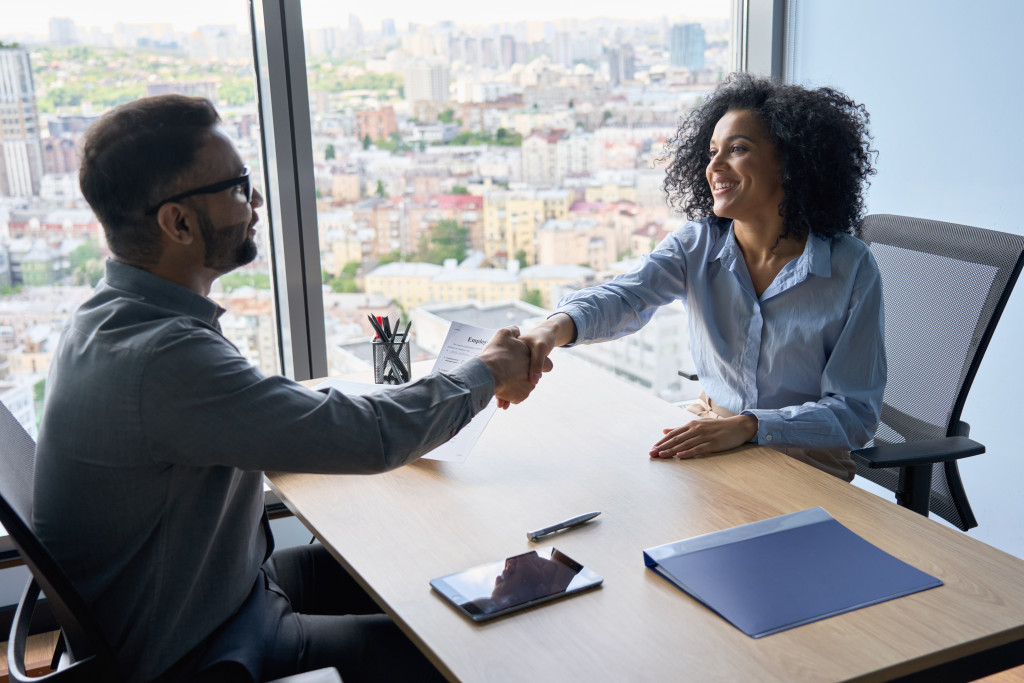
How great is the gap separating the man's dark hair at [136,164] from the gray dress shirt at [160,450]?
0.19 feet

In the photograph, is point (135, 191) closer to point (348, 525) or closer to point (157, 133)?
point (157, 133)

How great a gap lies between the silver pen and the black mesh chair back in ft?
2.02

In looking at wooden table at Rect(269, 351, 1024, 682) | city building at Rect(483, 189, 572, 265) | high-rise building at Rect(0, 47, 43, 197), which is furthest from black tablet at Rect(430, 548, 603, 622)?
high-rise building at Rect(0, 47, 43, 197)

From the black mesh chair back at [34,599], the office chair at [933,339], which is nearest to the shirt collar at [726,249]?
the office chair at [933,339]

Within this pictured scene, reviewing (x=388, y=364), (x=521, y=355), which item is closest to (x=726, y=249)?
(x=521, y=355)

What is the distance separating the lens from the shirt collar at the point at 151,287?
133 centimetres

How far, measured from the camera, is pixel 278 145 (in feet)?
8.50

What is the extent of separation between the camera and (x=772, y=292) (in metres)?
1.99

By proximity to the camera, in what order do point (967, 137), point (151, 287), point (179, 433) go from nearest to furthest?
point (179, 433)
point (151, 287)
point (967, 137)

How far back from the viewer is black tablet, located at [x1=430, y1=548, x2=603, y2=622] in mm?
1193

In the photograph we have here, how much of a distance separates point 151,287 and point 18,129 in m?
1.42

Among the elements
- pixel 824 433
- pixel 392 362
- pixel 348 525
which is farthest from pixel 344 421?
pixel 824 433

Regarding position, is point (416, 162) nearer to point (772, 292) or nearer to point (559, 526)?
point (772, 292)

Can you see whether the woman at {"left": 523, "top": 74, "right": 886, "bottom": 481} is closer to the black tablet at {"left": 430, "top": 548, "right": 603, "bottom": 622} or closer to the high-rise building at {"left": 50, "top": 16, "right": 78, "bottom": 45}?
the black tablet at {"left": 430, "top": 548, "right": 603, "bottom": 622}
